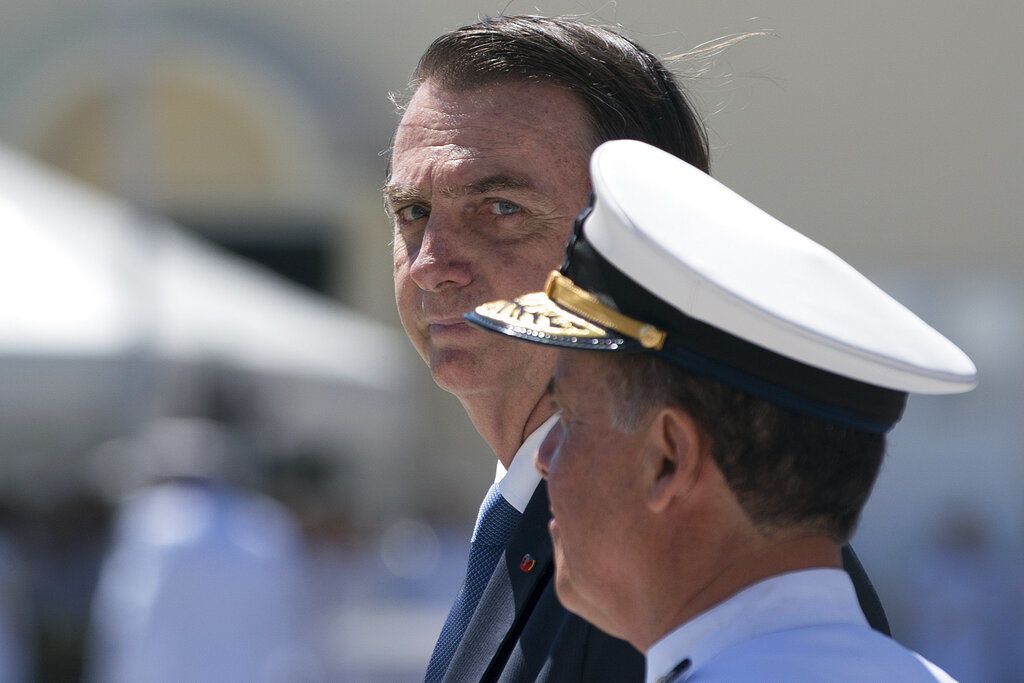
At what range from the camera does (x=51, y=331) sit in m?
8.55

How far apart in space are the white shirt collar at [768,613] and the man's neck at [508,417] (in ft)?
2.44

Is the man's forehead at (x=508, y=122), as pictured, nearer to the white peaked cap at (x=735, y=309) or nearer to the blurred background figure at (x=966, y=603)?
the white peaked cap at (x=735, y=309)

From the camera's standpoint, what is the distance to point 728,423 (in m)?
1.31

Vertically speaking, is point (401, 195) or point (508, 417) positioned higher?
point (401, 195)

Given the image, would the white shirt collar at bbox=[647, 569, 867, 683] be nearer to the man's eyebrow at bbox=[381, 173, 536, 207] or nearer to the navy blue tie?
the navy blue tie

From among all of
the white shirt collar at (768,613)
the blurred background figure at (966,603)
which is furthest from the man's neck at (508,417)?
the blurred background figure at (966,603)

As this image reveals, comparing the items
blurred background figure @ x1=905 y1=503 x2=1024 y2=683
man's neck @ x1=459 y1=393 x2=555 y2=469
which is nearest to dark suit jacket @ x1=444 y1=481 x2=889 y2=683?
man's neck @ x1=459 y1=393 x2=555 y2=469

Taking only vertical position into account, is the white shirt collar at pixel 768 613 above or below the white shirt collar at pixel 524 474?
above

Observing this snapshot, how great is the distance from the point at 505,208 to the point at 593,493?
2.39ft

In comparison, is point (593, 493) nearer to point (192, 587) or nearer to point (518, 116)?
point (518, 116)

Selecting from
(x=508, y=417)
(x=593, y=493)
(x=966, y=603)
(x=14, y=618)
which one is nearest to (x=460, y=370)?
(x=508, y=417)

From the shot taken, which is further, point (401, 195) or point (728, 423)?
point (401, 195)

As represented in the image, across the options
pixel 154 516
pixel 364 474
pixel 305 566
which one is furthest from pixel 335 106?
pixel 154 516

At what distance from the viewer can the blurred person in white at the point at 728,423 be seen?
1293mm
